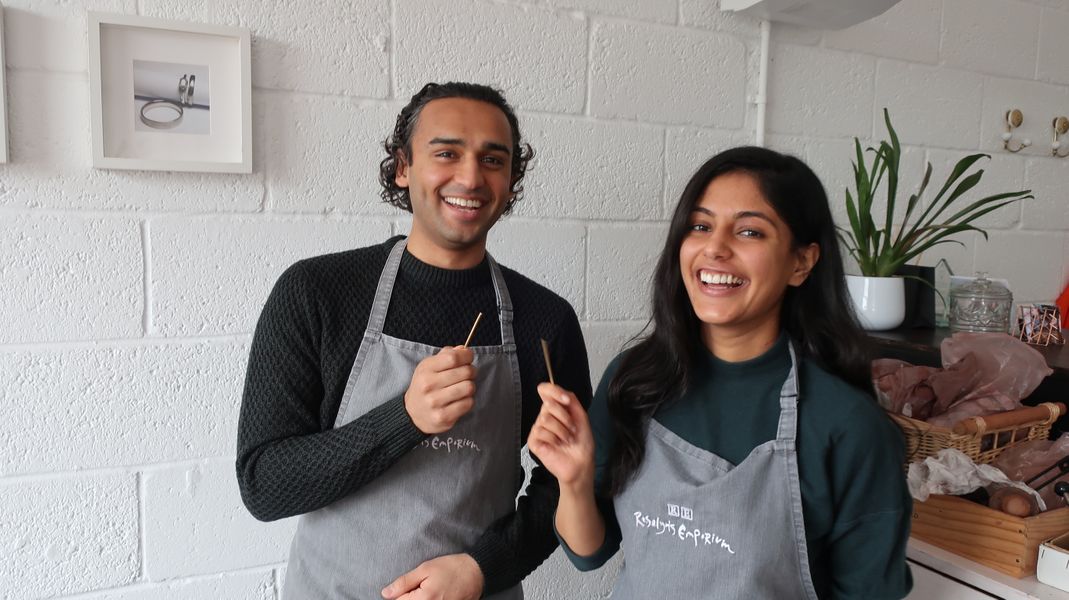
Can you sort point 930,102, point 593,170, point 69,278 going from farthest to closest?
1. point 930,102
2. point 593,170
3. point 69,278

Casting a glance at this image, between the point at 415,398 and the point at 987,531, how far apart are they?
0.87 metres

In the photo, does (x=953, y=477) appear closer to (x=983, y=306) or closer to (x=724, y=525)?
(x=724, y=525)

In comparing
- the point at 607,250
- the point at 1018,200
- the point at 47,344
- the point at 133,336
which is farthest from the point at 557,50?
the point at 1018,200

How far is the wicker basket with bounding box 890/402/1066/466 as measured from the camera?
120 cm

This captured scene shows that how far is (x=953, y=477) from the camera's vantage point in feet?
3.78

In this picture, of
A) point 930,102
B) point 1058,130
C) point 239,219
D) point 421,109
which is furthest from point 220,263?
point 1058,130

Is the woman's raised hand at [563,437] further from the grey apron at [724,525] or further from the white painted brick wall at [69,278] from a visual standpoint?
the white painted brick wall at [69,278]

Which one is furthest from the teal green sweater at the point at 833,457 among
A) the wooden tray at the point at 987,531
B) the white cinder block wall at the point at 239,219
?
the white cinder block wall at the point at 239,219

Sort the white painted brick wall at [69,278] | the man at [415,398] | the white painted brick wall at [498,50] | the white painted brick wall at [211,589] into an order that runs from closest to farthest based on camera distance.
Result: the man at [415,398] < the white painted brick wall at [69,278] < the white painted brick wall at [211,589] < the white painted brick wall at [498,50]

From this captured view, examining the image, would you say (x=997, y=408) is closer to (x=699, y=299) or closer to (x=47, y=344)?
(x=699, y=299)

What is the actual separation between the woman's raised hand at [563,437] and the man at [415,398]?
10 cm

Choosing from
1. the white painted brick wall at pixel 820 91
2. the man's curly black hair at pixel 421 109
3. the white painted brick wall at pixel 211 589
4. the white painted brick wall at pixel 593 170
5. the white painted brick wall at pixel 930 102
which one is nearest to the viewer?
the man's curly black hair at pixel 421 109

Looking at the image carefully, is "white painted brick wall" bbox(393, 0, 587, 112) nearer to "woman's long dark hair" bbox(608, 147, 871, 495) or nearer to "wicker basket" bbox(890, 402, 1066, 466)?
"woman's long dark hair" bbox(608, 147, 871, 495)

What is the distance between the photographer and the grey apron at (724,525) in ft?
2.99
